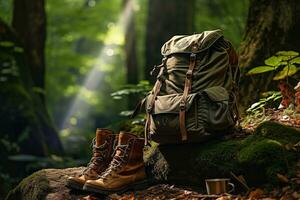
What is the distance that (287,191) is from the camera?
8.59ft

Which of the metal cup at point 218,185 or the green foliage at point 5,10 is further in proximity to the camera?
the green foliage at point 5,10

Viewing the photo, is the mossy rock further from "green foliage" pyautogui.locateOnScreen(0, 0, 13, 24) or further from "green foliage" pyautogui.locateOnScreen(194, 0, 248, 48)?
"green foliage" pyautogui.locateOnScreen(0, 0, 13, 24)

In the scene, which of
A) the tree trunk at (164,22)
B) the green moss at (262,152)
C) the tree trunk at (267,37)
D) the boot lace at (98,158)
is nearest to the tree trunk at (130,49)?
the tree trunk at (164,22)

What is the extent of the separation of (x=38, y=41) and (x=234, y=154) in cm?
649

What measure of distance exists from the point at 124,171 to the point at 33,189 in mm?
841

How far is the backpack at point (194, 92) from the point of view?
10.4ft

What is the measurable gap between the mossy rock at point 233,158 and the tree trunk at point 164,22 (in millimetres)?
5995

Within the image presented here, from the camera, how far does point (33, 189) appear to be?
3709mm

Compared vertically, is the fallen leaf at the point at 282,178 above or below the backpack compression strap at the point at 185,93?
below

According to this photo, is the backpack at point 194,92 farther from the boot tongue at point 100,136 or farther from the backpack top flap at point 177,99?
the boot tongue at point 100,136

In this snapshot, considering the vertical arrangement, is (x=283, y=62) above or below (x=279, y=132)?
above

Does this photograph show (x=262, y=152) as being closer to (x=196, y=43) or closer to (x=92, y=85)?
(x=196, y=43)

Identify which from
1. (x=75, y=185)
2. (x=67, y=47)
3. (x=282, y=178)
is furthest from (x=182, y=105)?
(x=67, y=47)

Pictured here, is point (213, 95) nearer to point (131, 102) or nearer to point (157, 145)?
point (157, 145)
